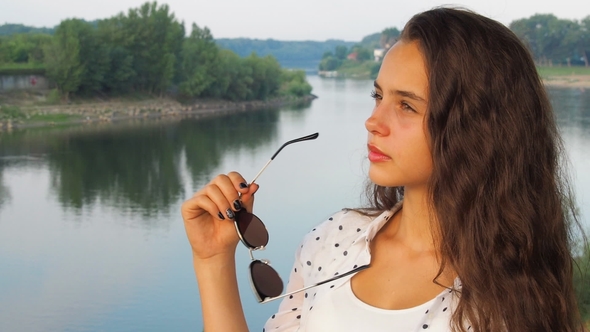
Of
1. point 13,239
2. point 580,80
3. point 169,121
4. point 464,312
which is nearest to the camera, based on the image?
point 464,312

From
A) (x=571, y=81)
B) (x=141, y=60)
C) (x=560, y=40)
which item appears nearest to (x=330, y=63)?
(x=141, y=60)

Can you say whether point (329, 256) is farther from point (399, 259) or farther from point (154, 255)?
point (154, 255)

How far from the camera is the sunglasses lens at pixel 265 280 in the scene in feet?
2.49

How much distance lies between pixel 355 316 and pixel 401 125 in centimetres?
20

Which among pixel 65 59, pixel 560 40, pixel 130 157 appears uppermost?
pixel 560 40

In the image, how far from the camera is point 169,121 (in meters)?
20.6

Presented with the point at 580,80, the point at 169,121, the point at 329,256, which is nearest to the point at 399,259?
the point at 329,256

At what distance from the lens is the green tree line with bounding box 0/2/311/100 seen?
70.0ft

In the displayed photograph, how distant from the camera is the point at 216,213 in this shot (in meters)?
0.76

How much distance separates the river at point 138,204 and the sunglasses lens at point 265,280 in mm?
382

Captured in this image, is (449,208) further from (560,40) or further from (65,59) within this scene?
(65,59)

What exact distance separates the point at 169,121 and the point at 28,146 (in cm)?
548

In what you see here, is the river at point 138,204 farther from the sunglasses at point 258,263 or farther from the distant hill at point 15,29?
the distant hill at point 15,29

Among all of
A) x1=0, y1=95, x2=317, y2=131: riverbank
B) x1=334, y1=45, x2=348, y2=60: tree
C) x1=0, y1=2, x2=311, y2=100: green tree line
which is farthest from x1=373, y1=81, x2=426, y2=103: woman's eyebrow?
x1=334, y1=45, x2=348, y2=60: tree
